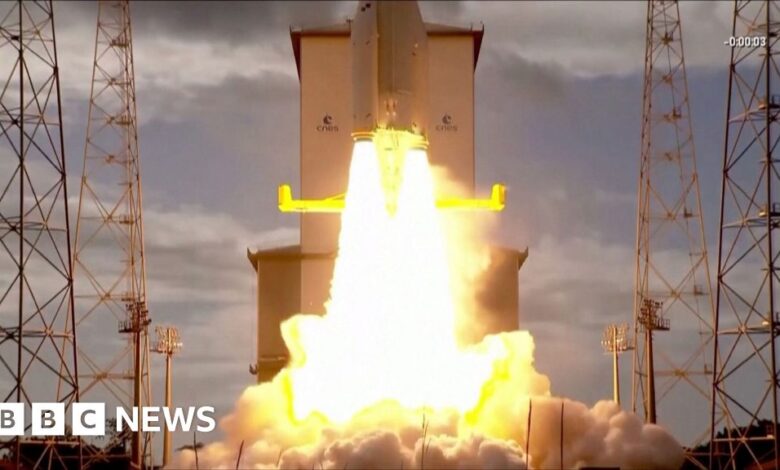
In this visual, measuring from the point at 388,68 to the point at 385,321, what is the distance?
23.2 feet

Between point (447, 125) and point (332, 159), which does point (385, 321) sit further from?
point (447, 125)

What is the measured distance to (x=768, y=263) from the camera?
47.6m

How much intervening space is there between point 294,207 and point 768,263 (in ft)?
41.9

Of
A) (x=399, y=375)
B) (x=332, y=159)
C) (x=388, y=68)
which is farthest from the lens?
(x=332, y=159)

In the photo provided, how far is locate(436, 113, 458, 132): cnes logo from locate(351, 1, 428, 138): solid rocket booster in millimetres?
16902

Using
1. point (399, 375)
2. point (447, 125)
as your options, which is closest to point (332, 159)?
point (447, 125)

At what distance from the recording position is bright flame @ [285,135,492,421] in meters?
47.3

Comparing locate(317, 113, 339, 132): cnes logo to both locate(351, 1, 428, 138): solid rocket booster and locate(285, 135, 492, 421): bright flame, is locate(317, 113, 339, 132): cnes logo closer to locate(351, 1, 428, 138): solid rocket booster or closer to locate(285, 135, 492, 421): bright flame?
locate(285, 135, 492, 421): bright flame

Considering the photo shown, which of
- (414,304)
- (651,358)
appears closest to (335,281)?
(414,304)

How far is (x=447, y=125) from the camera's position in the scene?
63.2 metres

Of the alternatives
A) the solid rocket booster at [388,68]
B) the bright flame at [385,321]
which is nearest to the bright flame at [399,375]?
the bright flame at [385,321]

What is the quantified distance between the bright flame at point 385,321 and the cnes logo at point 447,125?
14.7 m

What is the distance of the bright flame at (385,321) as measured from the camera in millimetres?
47312

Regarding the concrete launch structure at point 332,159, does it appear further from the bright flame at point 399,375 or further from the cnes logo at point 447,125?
the bright flame at point 399,375
